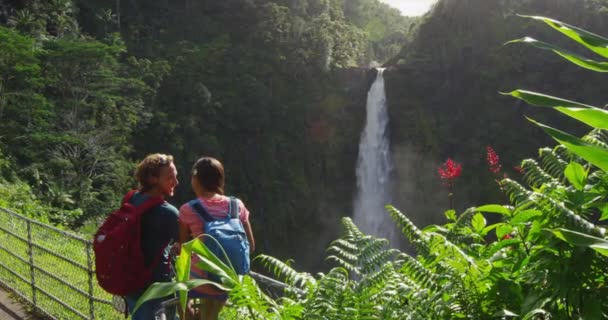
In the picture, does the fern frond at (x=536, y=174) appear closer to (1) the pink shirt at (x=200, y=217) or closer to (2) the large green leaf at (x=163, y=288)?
(2) the large green leaf at (x=163, y=288)

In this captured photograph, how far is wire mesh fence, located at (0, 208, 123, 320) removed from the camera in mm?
4027

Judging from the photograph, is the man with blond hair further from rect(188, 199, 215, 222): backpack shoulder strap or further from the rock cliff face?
the rock cliff face

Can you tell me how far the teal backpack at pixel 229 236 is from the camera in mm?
2326

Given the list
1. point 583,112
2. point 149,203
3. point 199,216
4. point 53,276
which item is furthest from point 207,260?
point 53,276

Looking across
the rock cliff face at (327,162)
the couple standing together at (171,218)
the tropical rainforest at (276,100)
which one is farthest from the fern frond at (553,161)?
the rock cliff face at (327,162)

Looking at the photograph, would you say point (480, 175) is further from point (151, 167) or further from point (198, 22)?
point (151, 167)

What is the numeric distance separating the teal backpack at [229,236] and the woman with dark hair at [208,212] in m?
0.02

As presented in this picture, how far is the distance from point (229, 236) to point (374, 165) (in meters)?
27.2

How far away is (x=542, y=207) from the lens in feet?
3.19

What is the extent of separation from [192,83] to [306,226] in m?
10.8

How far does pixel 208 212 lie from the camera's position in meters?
2.52

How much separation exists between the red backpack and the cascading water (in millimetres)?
26436

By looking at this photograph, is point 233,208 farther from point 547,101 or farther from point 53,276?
point 53,276

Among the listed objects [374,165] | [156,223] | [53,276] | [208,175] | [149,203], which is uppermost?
[208,175]
